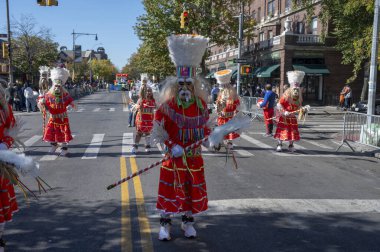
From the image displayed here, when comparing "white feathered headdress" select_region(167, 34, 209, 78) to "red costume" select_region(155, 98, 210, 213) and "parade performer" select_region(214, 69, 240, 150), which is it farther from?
"parade performer" select_region(214, 69, 240, 150)

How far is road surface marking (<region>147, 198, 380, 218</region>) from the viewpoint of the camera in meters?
5.87

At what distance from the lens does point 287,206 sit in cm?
614

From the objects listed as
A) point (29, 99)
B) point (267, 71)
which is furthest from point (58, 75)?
point (267, 71)

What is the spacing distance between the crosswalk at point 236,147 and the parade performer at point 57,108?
20.7 inches

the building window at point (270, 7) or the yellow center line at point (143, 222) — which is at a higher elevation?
the building window at point (270, 7)

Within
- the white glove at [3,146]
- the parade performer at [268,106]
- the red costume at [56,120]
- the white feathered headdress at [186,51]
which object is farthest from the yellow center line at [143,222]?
the parade performer at [268,106]

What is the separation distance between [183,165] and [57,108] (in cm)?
624

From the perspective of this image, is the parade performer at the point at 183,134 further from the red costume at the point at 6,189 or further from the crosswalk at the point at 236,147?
the crosswalk at the point at 236,147

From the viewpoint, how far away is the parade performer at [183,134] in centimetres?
476

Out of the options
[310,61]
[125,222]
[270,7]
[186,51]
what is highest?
[270,7]

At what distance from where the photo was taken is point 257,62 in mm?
39375

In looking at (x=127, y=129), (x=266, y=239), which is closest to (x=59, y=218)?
(x=266, y=239)

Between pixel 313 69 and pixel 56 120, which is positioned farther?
pixel 313 69

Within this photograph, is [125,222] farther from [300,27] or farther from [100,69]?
[100,69]
